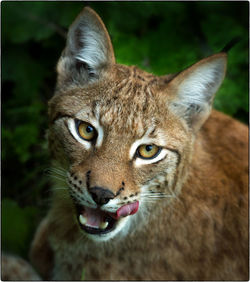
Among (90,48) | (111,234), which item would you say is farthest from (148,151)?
(90,48)

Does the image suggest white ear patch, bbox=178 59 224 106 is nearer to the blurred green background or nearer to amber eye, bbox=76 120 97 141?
amber eye, bbox=76 120 97 141

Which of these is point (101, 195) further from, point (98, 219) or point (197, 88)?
point (197, 88)

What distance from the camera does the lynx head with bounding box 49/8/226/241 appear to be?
3598 millimetres

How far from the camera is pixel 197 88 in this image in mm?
4109

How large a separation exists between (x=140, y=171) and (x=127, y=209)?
36cm

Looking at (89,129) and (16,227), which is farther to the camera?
(16,227)

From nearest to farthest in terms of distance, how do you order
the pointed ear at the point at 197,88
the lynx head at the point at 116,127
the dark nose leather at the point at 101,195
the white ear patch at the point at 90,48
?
1. the dark nose leather at the point at 101,195
2. the lynx head at the point at 116,127
3. the pointed ear at the point at 197,88
4. the white ear patch at the point at 90,48

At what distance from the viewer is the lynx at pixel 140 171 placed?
3.69m

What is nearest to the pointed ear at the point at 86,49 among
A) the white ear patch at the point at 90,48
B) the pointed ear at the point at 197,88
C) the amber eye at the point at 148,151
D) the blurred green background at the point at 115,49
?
the white ear patch at the point at 90,48

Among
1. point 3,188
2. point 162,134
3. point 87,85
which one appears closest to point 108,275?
point 162,134

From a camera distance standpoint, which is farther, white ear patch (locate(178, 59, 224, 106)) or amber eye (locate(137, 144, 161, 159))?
white ear patch (locate(178, 59, 224, 106))

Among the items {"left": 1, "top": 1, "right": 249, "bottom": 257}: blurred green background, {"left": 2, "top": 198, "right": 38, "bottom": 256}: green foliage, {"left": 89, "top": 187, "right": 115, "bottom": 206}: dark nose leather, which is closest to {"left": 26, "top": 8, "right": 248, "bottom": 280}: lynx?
{"left": 89, "top": 187, "right": 115, "bottom": 206}: dark nose leather

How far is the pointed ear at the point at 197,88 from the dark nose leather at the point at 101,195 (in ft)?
3.85

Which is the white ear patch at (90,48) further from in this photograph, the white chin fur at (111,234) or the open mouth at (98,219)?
the white chin fur at (111,234)
